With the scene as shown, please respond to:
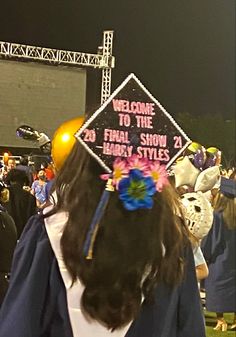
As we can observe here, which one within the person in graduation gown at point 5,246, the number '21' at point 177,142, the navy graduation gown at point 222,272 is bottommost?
the navy graduation gown at point 222,272

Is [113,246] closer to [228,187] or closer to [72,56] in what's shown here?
→ [72,56]

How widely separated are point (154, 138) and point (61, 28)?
6.27ft

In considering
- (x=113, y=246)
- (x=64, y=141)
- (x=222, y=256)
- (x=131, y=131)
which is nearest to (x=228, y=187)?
(x=222, y=256)

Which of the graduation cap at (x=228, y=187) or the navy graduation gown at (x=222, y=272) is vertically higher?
the graduation cap at (x=228, y=187)

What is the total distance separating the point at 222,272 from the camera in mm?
4398

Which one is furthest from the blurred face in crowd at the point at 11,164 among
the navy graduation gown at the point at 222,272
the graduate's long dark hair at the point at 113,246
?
the graduate's long dark hair at the point at 113,246

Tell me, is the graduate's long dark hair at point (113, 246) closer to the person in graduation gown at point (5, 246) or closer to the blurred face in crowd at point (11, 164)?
the person in graduation gown at point (5, 246)

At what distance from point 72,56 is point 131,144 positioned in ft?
6.19

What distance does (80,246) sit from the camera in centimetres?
149

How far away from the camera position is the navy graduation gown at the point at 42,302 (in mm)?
1513

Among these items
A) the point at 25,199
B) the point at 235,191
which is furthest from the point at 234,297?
the point at 25,199

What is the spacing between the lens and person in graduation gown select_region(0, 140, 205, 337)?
1.50 metres

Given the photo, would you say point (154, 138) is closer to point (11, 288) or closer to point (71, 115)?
point (11, 288)

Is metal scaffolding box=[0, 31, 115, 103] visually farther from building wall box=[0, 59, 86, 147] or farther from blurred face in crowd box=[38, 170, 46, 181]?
blurred face in crowd box=[38, 170, 46, 181]
